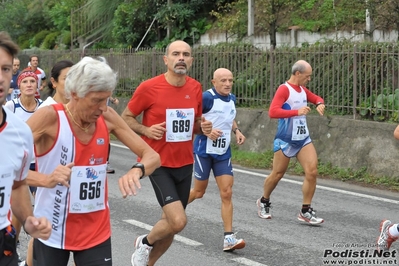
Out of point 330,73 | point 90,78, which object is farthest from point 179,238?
point 330,73

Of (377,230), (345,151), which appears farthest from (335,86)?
(377,230)

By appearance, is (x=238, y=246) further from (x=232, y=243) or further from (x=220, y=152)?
(x=220, y=152)

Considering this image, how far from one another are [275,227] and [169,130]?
2.54 metres

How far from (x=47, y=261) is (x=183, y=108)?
2766 mm

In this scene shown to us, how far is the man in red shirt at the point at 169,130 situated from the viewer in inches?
269

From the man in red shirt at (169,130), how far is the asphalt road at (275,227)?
77cm

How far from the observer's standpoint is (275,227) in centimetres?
909

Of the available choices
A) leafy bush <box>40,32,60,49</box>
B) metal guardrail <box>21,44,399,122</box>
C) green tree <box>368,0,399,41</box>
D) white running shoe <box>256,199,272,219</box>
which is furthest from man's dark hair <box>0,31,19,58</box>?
leafy bush <box>40,32,60,49</box>

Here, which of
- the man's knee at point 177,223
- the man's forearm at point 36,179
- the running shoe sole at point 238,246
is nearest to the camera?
the man's forearm at point 36,179

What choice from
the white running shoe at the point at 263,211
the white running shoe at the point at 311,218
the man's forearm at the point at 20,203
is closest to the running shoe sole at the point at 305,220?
the white running shoe at the point at 311,218

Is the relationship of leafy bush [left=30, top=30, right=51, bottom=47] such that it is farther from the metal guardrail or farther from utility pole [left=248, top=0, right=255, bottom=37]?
the metal guardrail

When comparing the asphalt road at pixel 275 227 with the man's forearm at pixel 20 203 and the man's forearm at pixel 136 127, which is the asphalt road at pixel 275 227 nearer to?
the man's forearm at pixel 136 127

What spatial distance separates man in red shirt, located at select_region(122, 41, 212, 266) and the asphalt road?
0.77 m

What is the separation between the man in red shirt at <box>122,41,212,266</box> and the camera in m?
6.82
